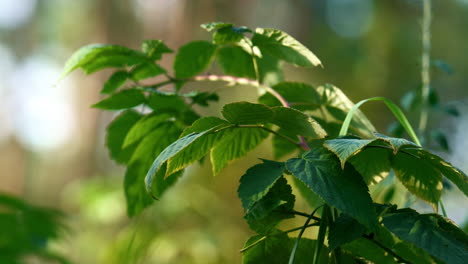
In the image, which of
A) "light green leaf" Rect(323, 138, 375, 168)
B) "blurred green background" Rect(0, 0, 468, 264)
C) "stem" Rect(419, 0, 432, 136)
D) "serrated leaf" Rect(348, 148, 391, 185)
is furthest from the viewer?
"blurred green background" Rect(0, 0, 468, 264)

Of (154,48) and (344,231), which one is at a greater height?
(154,48)

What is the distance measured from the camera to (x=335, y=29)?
4.91 meters

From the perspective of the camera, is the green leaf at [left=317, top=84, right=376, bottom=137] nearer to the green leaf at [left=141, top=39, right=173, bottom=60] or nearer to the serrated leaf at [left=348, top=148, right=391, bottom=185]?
the serrated leaf at [left=348, top=148, right=391, bottom=185]

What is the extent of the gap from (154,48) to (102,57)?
0.06m

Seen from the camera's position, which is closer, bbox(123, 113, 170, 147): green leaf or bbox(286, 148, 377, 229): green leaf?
bbox(286, 148, 377, 229): green leaf

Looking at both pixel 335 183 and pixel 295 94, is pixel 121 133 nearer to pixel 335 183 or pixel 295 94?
pixel 295 94

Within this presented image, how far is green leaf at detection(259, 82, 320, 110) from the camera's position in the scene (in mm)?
519

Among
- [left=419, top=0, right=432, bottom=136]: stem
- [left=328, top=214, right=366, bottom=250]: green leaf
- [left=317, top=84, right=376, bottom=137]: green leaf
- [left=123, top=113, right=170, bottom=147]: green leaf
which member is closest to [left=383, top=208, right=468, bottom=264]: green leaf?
[left=328, top=214, right=366, bottom=250]: green leaf

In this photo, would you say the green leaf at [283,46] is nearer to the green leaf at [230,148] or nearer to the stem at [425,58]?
the green leaf at [230,148]

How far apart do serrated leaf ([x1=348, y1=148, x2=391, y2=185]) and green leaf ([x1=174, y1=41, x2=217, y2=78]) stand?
224 millimetres

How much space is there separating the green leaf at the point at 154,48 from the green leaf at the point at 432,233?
29 cm

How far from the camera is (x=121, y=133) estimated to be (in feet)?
1.86

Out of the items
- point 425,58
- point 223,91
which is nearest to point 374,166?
point 425,58

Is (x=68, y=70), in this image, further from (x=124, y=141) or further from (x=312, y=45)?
(x=312, y=45)
